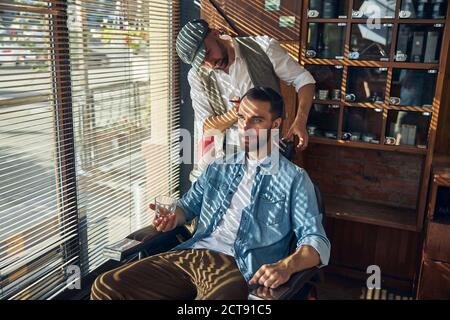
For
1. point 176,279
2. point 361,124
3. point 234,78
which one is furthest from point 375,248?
point 176,279

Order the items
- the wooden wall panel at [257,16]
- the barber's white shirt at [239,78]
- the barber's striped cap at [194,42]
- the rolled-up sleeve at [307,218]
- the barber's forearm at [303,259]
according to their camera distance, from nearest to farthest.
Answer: the barber's forearm at [303,259]
the rolled-up sleeve at [307,218]
the barber's striped cap at [194,42]
the barber's white shirt at [239,78]
the wooden wall panel at [257,16]

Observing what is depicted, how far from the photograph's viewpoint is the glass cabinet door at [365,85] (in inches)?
103

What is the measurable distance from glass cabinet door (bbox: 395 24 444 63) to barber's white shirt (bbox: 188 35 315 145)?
57 centimetres

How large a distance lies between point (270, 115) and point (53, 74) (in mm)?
950

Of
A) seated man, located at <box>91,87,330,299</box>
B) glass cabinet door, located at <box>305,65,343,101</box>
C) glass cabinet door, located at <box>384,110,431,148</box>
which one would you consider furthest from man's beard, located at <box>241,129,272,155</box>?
glass cabinet door, located at <box>384,110,431,148</box>

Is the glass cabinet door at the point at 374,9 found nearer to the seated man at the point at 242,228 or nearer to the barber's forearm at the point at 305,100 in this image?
the barber's forearm at the point at 305,100

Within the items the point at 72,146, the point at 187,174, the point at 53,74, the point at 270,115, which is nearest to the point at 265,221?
the point at 270,115

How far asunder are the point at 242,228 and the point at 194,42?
0.83m

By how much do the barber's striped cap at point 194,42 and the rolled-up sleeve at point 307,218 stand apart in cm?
68

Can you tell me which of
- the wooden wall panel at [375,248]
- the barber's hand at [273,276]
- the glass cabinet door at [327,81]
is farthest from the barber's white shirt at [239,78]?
the wooden wall panel at [375,248]

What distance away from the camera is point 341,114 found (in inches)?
104

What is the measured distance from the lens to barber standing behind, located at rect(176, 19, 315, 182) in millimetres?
2146

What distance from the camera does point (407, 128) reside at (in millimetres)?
2582

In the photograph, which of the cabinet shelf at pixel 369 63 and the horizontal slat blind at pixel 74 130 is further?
the cabinet shelf at pixel 369 63
